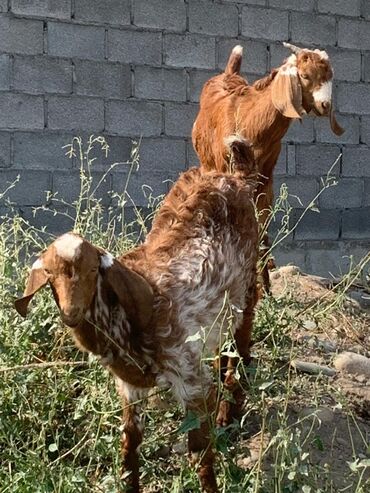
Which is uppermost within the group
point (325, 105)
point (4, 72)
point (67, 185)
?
point (4, 72)

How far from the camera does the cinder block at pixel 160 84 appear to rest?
23.9 ft

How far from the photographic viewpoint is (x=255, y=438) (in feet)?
13.7

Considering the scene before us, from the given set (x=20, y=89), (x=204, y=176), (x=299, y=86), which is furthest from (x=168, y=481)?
(x=20, y=89)

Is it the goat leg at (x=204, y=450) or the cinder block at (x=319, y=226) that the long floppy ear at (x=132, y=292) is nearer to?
the goat leg at (x=204, y=450)

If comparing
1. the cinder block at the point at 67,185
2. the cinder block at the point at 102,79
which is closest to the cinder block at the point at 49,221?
the cinder block at the point at 67,185

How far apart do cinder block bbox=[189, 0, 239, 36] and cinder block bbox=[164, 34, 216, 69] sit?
0.07m

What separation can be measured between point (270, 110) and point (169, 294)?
1.87 m

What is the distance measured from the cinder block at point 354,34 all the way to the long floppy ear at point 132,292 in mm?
5272

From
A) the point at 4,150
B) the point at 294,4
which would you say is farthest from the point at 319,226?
the point at 4,150

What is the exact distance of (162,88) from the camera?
7375 mm

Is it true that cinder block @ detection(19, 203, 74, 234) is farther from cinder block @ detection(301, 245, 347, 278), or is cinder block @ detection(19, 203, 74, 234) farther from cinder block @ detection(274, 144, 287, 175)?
cinder block @ detection(301, 245, 347, 278)

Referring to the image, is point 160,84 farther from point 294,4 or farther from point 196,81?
point 294,4

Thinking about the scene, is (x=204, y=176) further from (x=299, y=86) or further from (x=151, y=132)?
(x=151, y=132)

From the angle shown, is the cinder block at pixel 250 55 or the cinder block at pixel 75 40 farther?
the cinder block at pixel 250 55
